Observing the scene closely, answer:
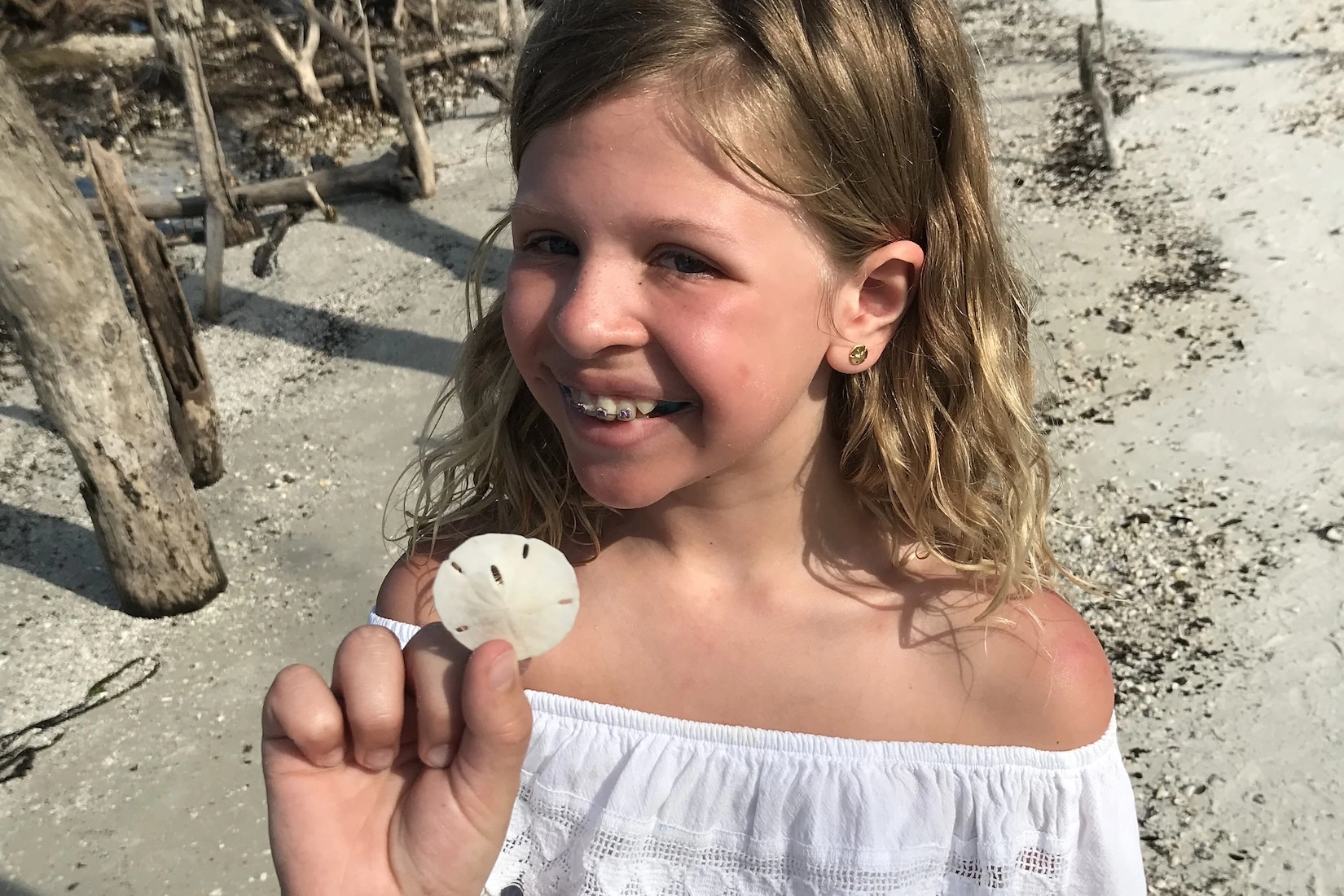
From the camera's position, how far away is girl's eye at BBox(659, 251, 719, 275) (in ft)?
4.54

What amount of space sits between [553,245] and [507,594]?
50 cm

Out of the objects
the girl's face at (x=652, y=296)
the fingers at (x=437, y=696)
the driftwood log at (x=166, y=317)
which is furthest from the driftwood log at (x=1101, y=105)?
the fingers at (x=437, y=696)

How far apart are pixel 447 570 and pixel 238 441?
375 cm

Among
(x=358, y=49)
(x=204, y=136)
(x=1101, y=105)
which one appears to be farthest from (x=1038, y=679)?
(x=358, y=49)

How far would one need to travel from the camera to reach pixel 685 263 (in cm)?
139

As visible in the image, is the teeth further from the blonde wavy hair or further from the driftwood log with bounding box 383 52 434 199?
the driftwood log with bounding box 383 52 434 199

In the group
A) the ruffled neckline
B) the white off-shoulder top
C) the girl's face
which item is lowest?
the white off-shoulder top

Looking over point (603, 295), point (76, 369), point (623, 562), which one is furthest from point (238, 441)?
point (603, 295)

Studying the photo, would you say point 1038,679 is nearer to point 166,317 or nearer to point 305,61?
point 166,317

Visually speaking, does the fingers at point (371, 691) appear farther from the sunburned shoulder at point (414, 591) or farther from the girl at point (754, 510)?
the sunburned shoulder at point (414, 591)

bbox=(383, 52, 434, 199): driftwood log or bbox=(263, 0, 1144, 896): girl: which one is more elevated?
bbox=(263, 0, 1144, 896): girl

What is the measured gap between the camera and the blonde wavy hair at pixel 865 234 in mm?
1435

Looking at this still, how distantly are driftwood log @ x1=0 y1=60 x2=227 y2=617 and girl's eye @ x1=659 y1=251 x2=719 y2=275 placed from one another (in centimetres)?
234

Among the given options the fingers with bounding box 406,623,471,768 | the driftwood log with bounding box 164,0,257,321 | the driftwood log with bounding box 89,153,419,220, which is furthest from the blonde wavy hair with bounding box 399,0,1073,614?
the driftwood log with bounding box 89,153,419,220
